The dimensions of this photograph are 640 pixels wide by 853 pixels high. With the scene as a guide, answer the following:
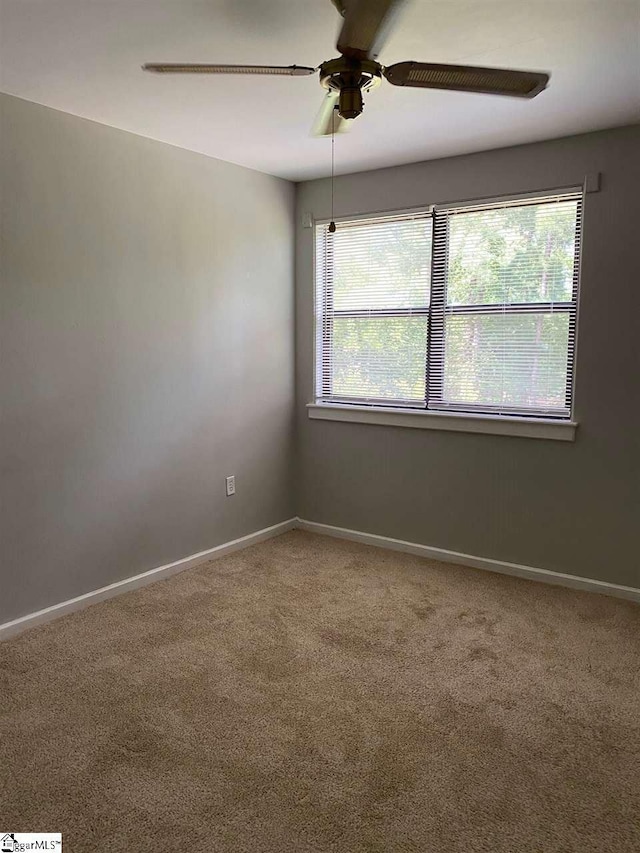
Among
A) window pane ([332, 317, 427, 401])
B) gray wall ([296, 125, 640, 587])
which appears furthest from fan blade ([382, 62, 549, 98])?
window pane ([332, 317, 427, 401])

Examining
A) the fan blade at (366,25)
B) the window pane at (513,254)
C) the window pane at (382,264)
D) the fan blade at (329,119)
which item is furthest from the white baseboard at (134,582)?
the fan blade at (366,25)

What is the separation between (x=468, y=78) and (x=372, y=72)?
287 mm

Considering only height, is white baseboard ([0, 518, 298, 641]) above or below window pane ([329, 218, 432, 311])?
below

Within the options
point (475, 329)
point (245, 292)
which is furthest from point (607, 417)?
point (245, 292)

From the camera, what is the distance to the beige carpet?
5.98 feet

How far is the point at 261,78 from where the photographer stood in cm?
249

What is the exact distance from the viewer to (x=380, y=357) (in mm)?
4148

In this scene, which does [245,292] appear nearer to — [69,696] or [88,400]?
[88,400]

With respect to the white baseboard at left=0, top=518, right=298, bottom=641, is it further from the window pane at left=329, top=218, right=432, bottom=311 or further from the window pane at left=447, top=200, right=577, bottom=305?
the window pane at left=447, top=200, right=577, bottom=305

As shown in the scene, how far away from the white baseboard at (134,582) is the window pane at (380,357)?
3.53 ft

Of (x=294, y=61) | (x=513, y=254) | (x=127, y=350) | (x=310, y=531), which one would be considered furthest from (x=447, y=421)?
(x=294, y=61)

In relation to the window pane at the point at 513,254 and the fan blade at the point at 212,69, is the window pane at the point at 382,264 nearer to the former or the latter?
the window pane at the point at 513,254

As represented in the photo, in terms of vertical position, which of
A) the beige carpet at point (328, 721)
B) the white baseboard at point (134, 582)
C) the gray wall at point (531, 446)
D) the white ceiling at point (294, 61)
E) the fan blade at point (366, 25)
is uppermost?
the white ceiling at point (294, 61)

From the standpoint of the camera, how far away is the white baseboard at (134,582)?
9.79 feet
